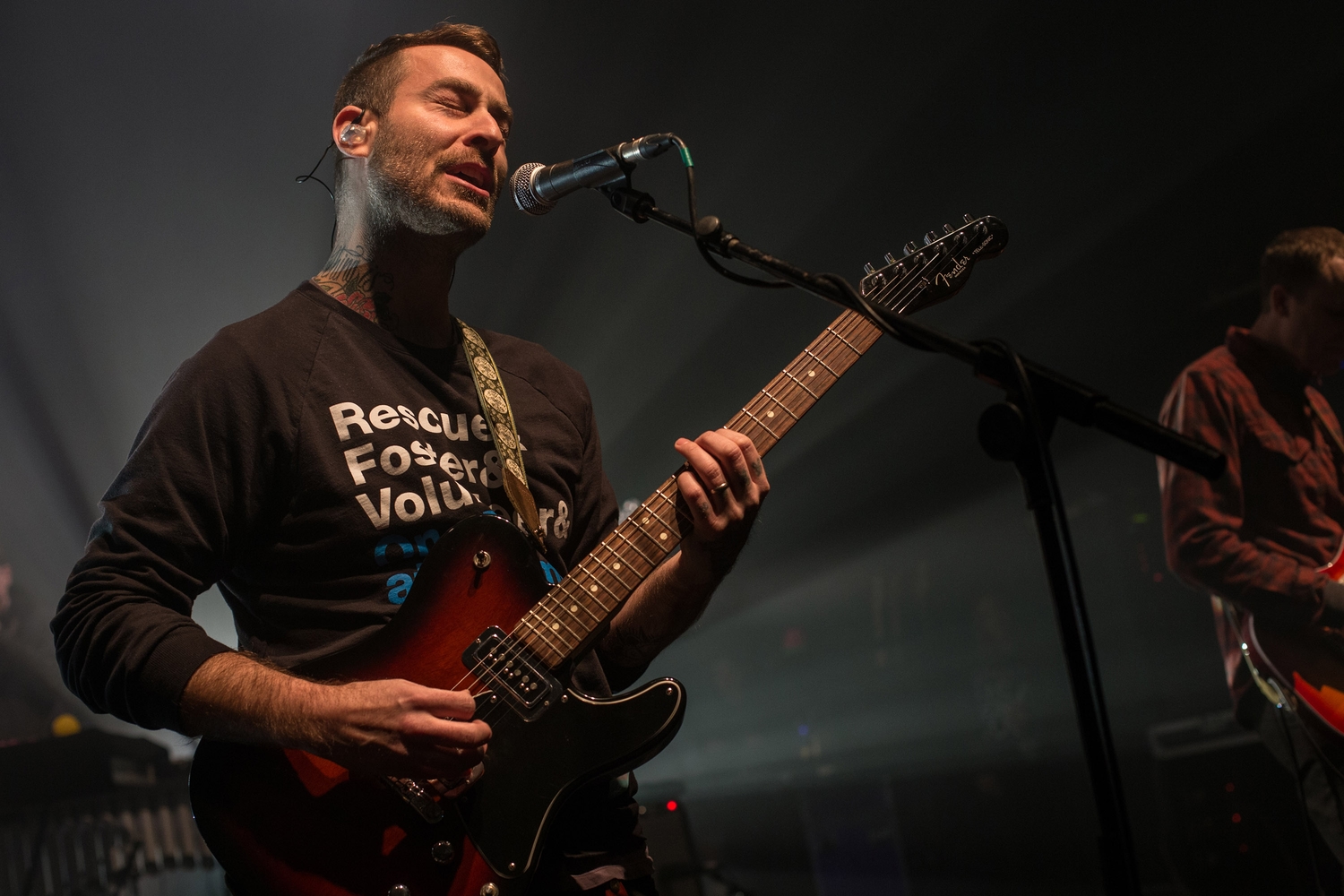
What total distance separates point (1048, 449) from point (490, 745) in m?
0.99

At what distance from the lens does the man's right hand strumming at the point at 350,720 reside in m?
1.28

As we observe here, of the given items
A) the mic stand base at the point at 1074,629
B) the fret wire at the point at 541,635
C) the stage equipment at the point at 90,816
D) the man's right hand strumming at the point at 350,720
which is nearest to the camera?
the mic stand base at the point at 1074,629

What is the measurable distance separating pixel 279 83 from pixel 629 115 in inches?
63.1

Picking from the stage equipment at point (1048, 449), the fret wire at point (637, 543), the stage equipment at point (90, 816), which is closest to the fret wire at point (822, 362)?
the stage equipment at point (1048, 449)

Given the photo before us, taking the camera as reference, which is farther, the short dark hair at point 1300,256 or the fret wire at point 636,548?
the short dark hair at point 1300,256

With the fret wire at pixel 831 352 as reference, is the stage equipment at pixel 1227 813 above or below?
below

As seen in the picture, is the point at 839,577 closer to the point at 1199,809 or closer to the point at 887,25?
the point at 1199,809

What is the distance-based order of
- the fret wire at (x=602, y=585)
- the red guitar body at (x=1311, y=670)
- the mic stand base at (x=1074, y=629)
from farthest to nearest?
the red guitar body at (x=1311, y=670)
the fret wire at (x=602, y=585)
the mic stand base at (x=1074, y=629)

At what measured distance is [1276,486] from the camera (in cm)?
333

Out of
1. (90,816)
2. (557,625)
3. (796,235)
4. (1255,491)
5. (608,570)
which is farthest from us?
(796,235)

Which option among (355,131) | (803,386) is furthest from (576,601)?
(355,131)

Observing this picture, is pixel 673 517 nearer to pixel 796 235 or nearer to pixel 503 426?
pixel 503 426

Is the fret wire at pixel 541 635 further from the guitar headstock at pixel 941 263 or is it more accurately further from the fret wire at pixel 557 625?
the guitar headstock at pixel 941 263

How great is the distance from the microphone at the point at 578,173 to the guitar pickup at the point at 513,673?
812 mm
